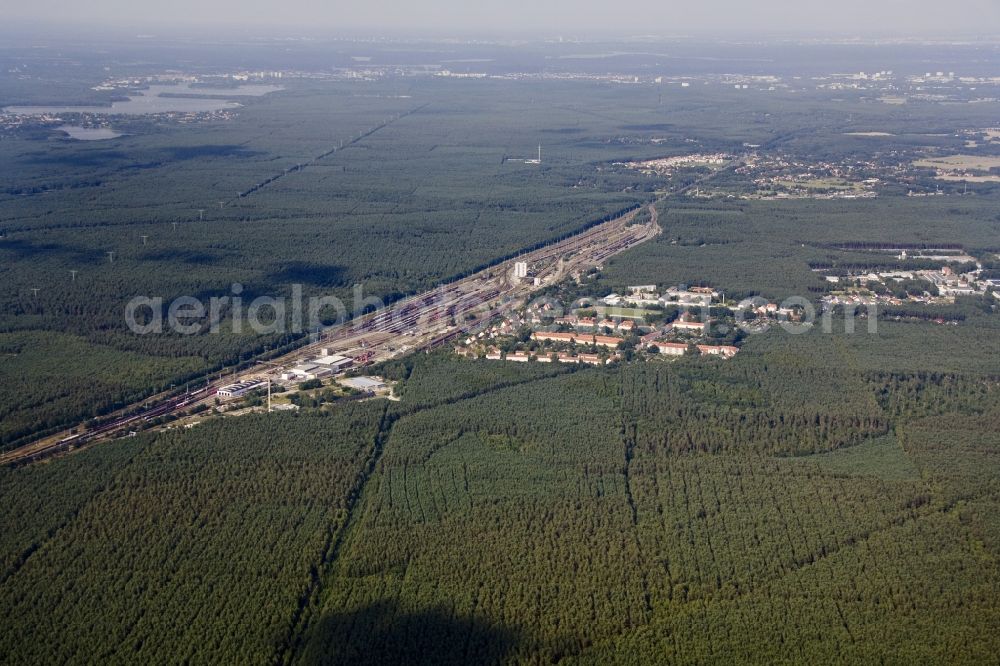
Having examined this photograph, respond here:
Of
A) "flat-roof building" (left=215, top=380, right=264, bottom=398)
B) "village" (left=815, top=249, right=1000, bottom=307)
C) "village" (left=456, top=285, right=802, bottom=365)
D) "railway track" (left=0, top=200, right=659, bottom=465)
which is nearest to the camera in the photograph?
"railway track" (left=0, top=200, right=659, bottom=465)

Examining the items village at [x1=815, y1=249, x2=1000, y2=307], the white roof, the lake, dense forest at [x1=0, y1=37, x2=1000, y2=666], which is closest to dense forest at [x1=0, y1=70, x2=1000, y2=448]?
dense forest at [x1=0, y1=37, x2=1000, y2=666]

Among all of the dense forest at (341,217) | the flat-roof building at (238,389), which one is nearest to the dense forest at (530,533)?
the flat-roof building at (238,389)

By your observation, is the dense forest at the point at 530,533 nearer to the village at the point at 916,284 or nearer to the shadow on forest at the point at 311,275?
the village at the point at 916,284

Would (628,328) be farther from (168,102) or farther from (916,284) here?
(168,102)

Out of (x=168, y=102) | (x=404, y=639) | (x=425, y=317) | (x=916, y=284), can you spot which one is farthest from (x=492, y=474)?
(x=168, y=102)

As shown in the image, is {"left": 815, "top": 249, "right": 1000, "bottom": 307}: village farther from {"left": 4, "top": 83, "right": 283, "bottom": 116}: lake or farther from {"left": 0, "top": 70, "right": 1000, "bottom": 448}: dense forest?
{"left": 4, "top": 83, "right": 283, "bottom": 116}: lake
